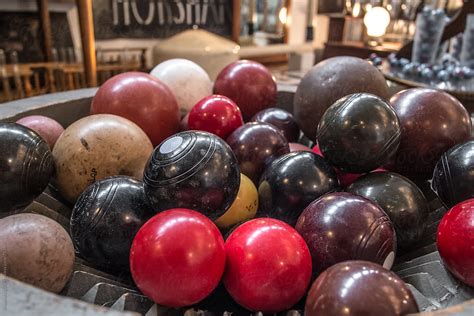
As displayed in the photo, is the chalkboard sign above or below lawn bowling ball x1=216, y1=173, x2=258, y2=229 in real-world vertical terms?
above

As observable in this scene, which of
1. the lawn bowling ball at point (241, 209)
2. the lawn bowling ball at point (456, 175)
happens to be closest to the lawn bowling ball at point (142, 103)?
the lawn bowling ball at point (241, 209)

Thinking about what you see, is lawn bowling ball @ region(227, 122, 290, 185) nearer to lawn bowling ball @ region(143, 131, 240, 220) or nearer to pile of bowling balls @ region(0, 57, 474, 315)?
pile of bowling balls @ region(0, 57, 474, 315)

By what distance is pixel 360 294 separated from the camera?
0.85 meters

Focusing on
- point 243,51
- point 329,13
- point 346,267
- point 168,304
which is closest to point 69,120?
point 168,304

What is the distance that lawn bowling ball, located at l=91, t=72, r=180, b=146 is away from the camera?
5.74 feet

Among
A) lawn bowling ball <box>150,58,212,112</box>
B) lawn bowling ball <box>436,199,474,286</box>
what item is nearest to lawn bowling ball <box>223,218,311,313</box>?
lawn bowling ball <box>436,199,474,286</box>

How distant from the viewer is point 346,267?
0.94 meters

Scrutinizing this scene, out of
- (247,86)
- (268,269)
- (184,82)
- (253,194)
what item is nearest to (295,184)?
(253,194)

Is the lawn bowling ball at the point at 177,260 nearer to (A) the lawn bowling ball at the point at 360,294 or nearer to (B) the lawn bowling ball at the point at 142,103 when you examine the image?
(A) the lawn bowling ball at the point at 360,294

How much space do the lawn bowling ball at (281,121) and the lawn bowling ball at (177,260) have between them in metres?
0.96

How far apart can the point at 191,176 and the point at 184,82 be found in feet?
3.29

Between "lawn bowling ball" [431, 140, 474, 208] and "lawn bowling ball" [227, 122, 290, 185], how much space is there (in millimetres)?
551

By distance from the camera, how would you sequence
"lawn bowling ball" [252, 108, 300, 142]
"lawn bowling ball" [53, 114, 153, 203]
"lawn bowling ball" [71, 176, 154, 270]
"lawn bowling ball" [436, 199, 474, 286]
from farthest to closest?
"lawn bowling ball" [252, 108, 300, 142]
"lawn bowling ball" [53, 114, 153, 203]
"lawn bowling ball" [71, 176, 154, 270]
"lawn bowling ball" [436, 199, 474, 286]

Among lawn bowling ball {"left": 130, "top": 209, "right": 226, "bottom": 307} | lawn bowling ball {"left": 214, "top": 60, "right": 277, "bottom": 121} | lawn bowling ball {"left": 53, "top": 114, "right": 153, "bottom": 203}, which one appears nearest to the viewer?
lawn bowling ball {"left": 130, "top": 209, "right": 226, "bottom": 307}
